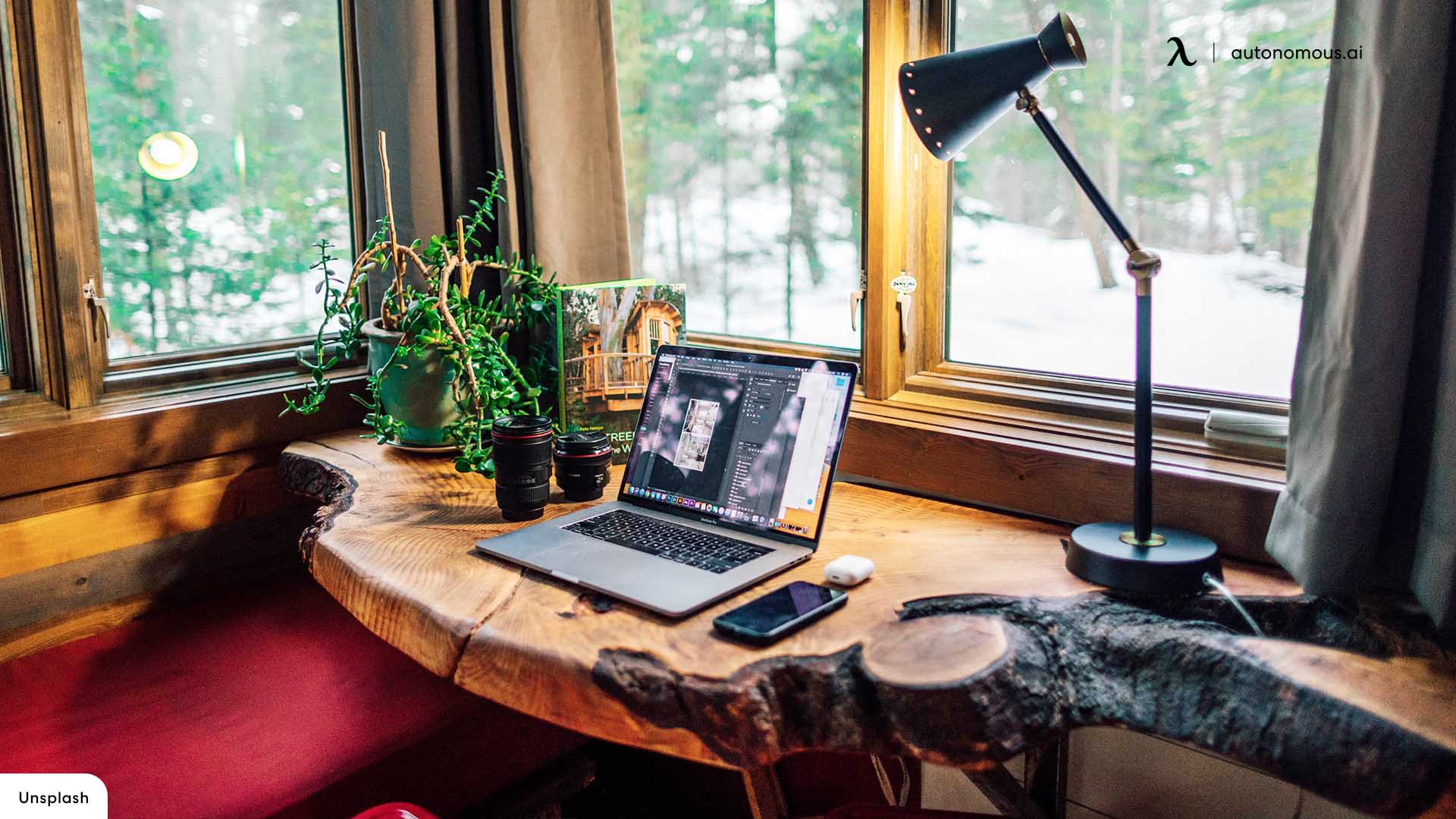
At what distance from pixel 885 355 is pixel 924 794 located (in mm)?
765

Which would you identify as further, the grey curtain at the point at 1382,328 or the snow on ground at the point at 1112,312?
the snow on ground at the point at 1112,312

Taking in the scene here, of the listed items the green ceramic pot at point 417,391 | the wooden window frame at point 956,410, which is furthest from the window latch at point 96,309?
the wooden window frame at point 956,410

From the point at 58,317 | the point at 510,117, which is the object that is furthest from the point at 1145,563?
the point at 58,317

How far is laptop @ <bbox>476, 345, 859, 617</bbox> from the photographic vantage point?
1.16 meters

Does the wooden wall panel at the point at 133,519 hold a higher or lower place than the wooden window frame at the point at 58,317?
lower

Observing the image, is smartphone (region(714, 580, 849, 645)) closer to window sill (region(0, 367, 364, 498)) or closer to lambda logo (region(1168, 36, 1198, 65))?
lambda logo (region(1168, 36, 1198, 65))

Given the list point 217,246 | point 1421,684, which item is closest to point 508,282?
point 217,246

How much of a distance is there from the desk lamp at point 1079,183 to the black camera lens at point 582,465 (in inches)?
25.0

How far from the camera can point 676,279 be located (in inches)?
81.2

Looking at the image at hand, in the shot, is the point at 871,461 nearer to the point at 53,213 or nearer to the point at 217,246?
the point at 217,246

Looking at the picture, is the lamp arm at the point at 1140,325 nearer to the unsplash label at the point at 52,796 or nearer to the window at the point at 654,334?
the window at the point at 654,334

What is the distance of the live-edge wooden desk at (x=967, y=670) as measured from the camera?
2.80 ft

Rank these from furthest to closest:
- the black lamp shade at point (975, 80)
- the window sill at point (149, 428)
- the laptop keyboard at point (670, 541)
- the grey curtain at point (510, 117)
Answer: the grey curtain at point (510, 117)
the window sill at point (149, 428)
the laptop keyboard at point (670, 541)
the black lamp shade at point (975, 80)

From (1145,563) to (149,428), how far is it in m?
1.58
